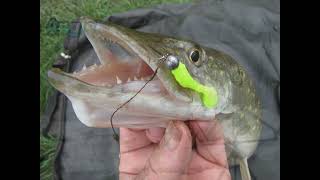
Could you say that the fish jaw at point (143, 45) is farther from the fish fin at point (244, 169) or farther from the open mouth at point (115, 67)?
the fish fin at point (244, 169)

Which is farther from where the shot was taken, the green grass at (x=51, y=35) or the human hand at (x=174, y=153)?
the green grass at (x=51, y=35)

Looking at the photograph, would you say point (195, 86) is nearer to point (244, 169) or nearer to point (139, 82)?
point (139, 82)

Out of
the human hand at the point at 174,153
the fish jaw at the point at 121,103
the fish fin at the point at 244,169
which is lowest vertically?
the fish fin at the point at 244,169

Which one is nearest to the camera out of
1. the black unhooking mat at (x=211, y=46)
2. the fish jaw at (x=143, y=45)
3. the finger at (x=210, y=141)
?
the fish jaw at (x=143, y=45)

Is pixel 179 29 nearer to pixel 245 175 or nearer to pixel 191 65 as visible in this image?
pixel 191 65

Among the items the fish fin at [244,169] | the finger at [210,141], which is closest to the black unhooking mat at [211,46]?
the fish fin at [244,169]

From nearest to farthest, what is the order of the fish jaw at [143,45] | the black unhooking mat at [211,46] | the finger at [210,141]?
the fish jaw at [143,45]
the finger at [210,141]
the black unhooking mat at [211,46]
